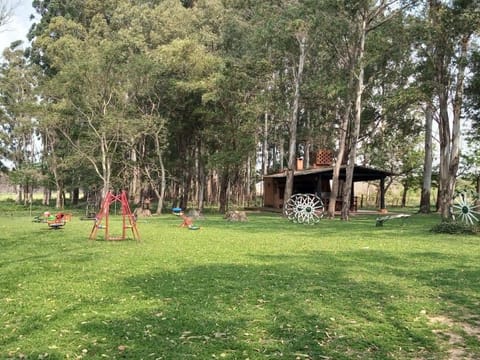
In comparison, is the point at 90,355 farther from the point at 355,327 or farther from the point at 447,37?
the point at 447,37

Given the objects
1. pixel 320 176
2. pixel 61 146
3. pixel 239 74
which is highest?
pixel 239 74

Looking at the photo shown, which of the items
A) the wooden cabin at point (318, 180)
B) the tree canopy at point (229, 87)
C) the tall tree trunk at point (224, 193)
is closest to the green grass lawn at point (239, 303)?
the tree canopy at point (229, 87)

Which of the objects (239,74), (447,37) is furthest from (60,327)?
(239,74)

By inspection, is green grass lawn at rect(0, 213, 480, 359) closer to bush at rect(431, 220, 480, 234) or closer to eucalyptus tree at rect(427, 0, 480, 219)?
bush at rect(431, 220, 480, 234)

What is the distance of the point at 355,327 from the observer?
495 centimetres

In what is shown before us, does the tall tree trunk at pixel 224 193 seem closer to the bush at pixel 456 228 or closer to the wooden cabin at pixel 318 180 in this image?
the wooden cabin at pixel 318 180

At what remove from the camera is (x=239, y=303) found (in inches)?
234

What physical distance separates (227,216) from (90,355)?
18.2 meters

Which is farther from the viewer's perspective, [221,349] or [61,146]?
[61,146]

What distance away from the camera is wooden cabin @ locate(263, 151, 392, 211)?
27312 millimetres

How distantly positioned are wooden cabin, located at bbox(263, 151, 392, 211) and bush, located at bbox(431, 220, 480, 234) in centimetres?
1139

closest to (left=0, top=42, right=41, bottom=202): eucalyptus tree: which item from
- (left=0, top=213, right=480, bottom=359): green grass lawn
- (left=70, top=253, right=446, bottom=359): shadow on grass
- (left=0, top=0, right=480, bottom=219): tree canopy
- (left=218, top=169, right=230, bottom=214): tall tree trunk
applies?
(left=0, top=0, right=480, bottom=219): tree canopy

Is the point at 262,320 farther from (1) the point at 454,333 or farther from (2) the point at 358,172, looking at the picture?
(2) the point at 358,172

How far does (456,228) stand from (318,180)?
12.8 metres
